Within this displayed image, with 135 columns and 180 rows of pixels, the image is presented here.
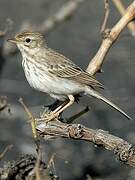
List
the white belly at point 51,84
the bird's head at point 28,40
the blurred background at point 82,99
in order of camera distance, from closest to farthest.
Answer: the white belly at point 51,84 < the bird's head at point 28,40 < the blurred background at point 82,99

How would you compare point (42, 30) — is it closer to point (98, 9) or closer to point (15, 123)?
point (15, 123)

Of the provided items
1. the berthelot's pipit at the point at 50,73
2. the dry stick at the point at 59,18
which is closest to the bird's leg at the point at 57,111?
the berthelot's pipit at the point at 50,73

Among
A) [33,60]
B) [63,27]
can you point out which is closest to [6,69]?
[63,27]

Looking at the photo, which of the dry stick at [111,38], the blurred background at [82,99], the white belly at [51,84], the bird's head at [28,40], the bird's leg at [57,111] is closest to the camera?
the dry stick at [111,38]

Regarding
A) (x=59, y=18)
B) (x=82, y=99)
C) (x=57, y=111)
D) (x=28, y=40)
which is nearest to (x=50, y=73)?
(x=28, y=40)

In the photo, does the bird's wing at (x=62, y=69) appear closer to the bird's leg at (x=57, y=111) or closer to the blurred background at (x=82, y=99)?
the bird's leg at (x=57, y=111)

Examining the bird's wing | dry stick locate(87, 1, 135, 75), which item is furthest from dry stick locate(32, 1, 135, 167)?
the bird's wing

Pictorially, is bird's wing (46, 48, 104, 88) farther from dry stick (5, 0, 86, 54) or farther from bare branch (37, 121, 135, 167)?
bare branch (37, 121, 135, 167)
